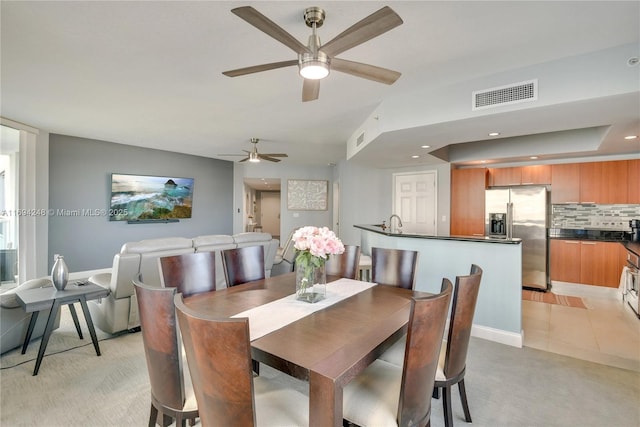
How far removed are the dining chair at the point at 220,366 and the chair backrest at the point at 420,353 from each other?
1.87ft

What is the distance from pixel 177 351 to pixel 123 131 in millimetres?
4748

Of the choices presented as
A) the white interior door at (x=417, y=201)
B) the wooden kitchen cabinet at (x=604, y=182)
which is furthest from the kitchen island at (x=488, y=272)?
the wooden kitchen cabinet at (x=604, y=182)

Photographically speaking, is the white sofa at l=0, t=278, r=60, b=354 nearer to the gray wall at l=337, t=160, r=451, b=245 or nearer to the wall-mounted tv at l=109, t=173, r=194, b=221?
the wall-mounted tv at l=109, t=173, r=194, b=221

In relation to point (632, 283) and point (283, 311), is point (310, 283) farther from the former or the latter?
point (632, 283)

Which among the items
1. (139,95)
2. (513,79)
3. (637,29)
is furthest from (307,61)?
(139,95)

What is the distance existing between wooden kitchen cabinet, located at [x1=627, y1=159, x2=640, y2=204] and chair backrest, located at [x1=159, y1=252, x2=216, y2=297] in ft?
18.2

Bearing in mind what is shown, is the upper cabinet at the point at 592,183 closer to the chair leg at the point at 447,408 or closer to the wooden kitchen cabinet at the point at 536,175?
the wooden kitchen cabinet at the point at 536,175

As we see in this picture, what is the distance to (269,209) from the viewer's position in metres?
13.1

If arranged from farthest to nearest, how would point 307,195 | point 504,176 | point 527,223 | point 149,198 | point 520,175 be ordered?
1. point 307,195
2. point 149,198
3. point 504,176
4. point 520,175
5. point 527,223

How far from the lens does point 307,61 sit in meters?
1.71

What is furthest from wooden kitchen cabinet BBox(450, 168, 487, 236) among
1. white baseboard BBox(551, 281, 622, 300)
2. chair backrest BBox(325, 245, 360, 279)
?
chair backrest BBox(325, 245, 360, 279)

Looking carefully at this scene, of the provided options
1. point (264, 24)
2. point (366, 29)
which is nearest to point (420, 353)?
point (366, 29)

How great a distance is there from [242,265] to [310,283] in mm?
802

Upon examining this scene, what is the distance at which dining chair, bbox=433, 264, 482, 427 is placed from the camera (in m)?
1.48
